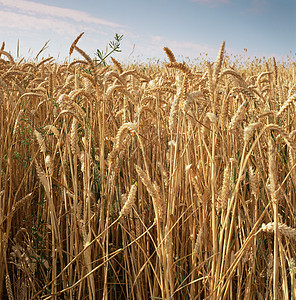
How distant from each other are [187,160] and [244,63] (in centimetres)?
938

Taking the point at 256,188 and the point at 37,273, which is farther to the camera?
the point at 37,273

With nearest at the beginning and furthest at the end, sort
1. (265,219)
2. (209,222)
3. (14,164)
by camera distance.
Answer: (209,222)
(265,219)
(14,164)

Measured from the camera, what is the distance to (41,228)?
1412 mm

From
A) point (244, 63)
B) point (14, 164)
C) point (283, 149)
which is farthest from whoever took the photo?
point (244, 63)

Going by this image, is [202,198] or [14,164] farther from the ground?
[202,198]

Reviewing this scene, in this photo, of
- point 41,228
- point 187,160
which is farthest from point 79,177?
point 187,160

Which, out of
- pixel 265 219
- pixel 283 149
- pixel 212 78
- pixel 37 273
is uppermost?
pixel 212 78

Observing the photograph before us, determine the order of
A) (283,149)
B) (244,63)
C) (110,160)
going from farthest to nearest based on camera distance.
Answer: (244,63) < (283,149) < (110,160)

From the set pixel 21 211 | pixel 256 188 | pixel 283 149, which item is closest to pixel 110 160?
pixel 256 188

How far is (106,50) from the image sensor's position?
1.66 metres

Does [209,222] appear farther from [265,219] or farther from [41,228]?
[41,228]

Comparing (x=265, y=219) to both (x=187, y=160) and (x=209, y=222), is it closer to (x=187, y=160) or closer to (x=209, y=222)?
(x=209, y=222)

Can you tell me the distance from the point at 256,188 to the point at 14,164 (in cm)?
119

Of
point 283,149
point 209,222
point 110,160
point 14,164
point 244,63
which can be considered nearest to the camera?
point 110,160
